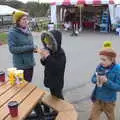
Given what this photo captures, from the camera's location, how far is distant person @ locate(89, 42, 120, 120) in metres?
4.35

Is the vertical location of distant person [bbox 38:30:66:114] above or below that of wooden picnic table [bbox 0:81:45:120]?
above

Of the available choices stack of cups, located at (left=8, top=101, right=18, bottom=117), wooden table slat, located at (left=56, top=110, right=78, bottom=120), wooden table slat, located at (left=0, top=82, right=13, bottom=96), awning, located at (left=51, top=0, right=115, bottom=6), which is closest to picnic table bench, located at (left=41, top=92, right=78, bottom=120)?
wooden table slat, located at (left=56, top=110, right=78, bottom=120)

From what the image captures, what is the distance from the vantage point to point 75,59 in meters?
10.9

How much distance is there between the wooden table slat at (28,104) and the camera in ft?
12.0

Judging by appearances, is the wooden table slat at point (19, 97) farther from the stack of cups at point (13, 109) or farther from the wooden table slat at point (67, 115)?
the wooden table slat at point (67, 115)

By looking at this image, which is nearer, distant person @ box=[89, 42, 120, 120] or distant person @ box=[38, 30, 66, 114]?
distant person @ box=[89, 42, 120, 120]

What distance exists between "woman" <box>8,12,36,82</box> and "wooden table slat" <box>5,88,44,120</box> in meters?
1.08

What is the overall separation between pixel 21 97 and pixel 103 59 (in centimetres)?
110

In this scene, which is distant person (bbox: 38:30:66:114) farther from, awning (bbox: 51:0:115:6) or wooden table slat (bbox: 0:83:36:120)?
awning (bbox: 51:0:115:6)

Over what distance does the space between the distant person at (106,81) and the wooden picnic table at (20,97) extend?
2.41 feet

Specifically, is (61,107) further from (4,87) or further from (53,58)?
(4,87)

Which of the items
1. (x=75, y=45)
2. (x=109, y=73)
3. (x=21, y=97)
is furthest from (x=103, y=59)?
(x=75, y=45)

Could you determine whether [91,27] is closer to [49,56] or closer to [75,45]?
[75,45]

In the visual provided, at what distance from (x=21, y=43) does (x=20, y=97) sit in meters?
1.42
